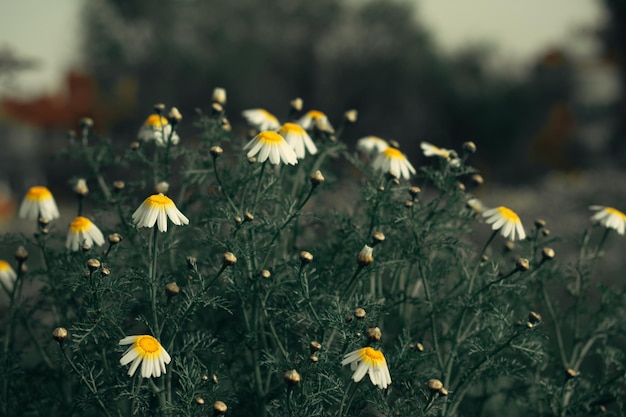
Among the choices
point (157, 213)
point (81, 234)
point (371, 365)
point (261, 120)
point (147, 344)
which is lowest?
point (371, 365)

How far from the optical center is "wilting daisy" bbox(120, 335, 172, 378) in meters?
1.63

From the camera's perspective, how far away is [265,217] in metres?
2.05

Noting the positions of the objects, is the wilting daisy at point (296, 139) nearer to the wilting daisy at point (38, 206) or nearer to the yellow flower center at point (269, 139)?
the yellow flower center at point (269, 139)

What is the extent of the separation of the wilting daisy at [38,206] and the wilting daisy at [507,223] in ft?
5.14

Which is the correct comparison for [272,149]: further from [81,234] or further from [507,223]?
[507,223]

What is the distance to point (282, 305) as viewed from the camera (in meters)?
2.04

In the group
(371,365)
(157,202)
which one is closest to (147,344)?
(157,202)

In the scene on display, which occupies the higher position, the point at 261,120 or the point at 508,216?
the point at 261,120

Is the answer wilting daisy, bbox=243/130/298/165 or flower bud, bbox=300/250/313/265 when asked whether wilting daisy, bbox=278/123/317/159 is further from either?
flower bud, bbox=300/250/313/265

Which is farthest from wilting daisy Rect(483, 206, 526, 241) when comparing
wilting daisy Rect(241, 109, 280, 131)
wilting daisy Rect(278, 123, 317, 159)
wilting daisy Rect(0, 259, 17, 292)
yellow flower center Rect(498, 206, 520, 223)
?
wilting daisy Rect(0, 259, 17, 292)

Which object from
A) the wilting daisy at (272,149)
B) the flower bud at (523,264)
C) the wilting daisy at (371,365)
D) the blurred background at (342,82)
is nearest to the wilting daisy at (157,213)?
the wilting daisy at (272,149)

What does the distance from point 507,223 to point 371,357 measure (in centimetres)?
74

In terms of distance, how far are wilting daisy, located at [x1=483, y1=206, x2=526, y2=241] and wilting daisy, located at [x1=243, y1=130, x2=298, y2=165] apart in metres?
0.71

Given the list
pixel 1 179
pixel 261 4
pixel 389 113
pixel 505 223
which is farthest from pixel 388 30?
pixel 505 223
